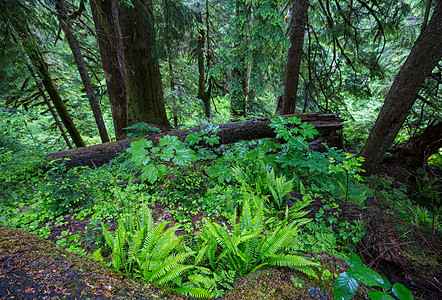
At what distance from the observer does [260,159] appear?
3.54 m

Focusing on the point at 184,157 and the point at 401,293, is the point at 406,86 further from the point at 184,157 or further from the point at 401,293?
the point at 184,157

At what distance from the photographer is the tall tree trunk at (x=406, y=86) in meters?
3.64

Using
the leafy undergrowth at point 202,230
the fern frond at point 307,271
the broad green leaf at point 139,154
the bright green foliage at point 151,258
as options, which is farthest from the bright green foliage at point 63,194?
the fern frond at point 307,271

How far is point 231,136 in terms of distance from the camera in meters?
5.08

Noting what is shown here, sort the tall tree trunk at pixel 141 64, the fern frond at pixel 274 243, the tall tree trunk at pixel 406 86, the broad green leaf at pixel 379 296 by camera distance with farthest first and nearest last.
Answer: the tall tree trunk at pixel 141 64, the tall tree trunk at pixel 406 86, the fern frond at pixel 274 243, the broad green leaf at pixel 379 296

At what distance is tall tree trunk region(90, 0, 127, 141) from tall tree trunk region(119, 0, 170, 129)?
220 mm

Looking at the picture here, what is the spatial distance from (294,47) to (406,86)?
2.95 m

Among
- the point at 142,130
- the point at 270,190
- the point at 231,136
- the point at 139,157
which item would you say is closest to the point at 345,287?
the point at 270,190

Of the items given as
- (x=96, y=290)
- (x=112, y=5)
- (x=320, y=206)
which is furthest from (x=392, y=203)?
(x=112, y=5)

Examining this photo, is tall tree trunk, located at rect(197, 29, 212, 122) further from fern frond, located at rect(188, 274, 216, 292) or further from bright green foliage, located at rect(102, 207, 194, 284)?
fern frond, located at rect(188, 274, 216, 292)

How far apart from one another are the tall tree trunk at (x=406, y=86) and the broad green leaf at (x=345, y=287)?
4.70 m

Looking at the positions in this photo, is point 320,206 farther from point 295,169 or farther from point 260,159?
point 260,159

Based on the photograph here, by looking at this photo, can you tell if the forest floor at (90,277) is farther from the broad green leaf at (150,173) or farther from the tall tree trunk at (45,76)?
the tall tree trunk at (45,76)

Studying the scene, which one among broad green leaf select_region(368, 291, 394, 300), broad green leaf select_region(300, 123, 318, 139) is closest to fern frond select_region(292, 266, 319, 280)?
broad green leaf select_region(368, 291, 394, 300)
